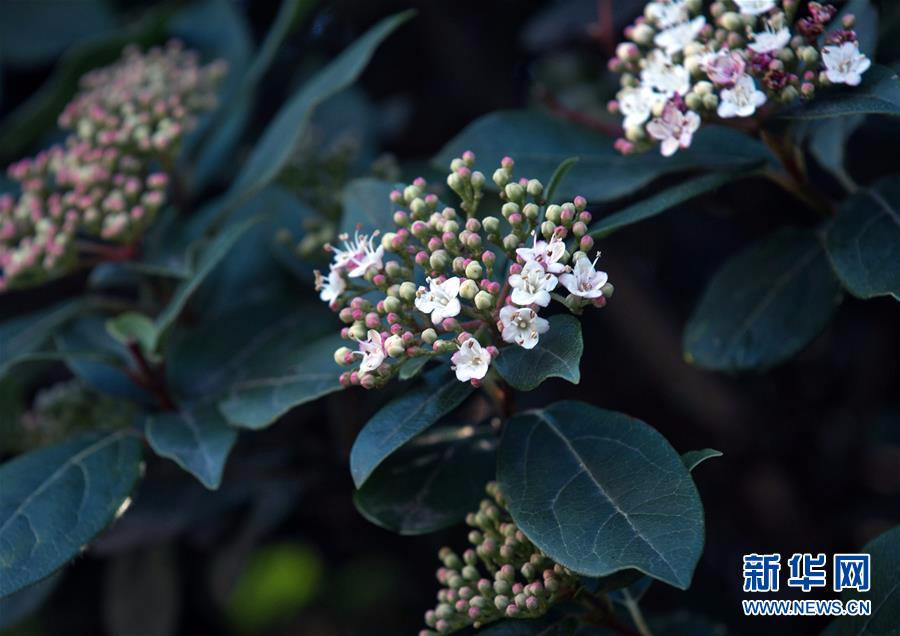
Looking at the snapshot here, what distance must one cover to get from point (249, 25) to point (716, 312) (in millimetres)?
2330

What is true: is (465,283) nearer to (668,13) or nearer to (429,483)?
(429,483)

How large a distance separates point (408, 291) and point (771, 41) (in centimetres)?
77

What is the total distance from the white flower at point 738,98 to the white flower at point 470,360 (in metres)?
0.61

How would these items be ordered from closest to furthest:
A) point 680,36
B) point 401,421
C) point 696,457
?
1. point 696,457
2. point 401,421
3. point 680,36

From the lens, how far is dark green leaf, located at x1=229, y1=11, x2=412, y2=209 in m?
2.25

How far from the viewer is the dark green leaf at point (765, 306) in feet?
6.58

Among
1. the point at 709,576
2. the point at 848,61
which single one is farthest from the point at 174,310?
the point at 709,576

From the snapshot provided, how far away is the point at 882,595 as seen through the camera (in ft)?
5.29

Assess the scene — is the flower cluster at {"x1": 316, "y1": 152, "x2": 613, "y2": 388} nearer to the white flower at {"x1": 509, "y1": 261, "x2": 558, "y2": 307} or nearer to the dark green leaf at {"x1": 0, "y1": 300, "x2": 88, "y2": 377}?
the white flower at {"x1": 509, "y1": 261, "x2": 558, "y2": 307}

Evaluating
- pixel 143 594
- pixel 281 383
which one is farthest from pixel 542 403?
pixel 281 383

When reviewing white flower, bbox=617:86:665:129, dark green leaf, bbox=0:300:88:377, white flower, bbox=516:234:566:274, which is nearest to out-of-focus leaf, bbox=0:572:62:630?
dark green leaf, bbox=0:300:88:377

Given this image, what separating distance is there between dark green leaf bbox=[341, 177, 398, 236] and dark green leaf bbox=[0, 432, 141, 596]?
648 millimetres

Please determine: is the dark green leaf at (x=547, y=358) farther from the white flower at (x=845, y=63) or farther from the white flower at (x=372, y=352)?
the white flower at (x=845, y=63)

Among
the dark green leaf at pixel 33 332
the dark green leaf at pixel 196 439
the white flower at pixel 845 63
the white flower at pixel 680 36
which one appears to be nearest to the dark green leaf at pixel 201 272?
the dark green leaf at pixel 196 439
